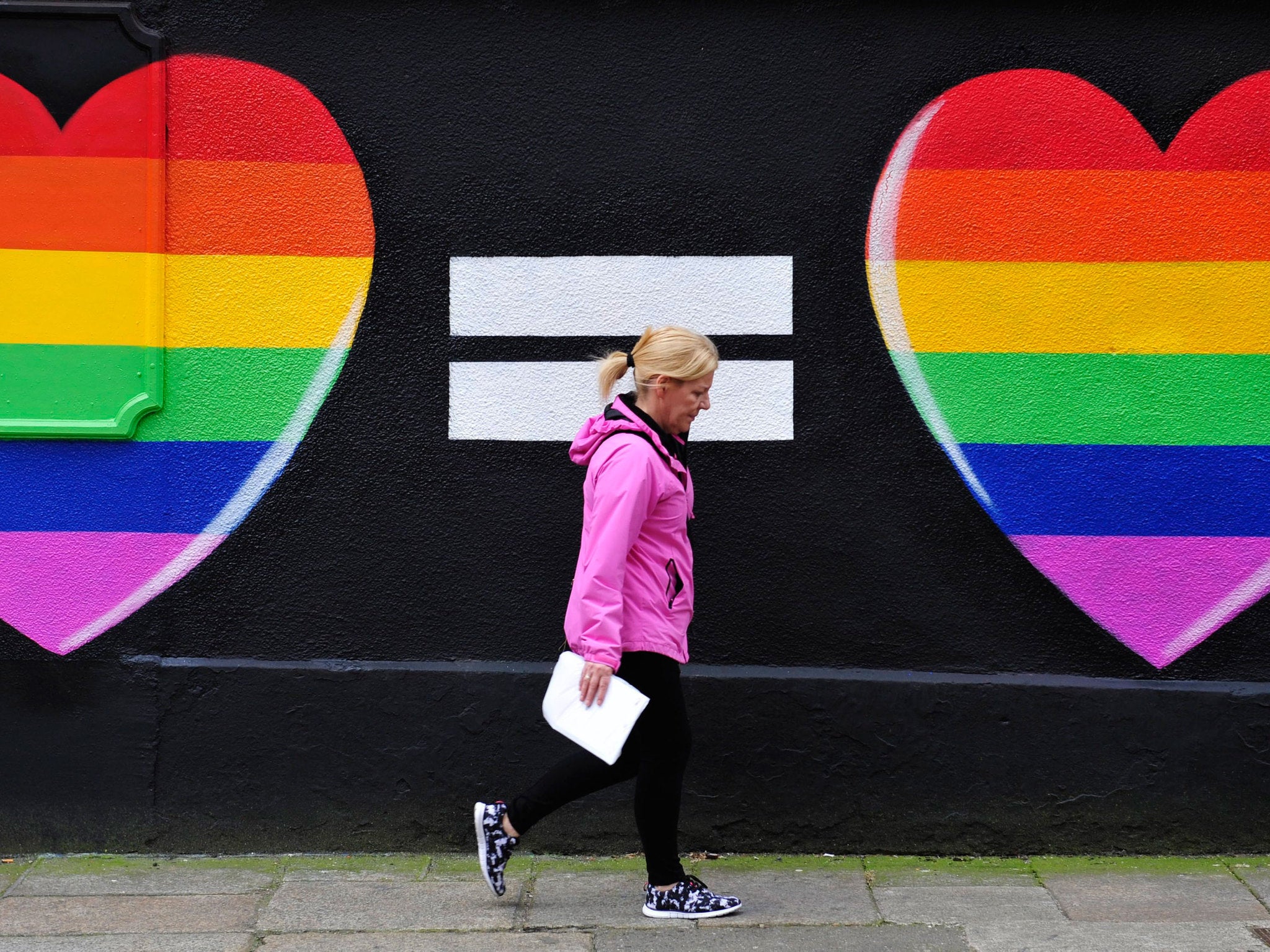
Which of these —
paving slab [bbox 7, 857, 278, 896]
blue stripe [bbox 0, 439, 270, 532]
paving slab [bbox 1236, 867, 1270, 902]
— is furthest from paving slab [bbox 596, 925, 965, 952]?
blue stripe [bbox 0, 439, 270, 532]

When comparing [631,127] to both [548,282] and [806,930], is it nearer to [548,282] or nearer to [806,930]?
[548,282]

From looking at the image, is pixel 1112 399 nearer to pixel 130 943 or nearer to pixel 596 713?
pixel 596 713

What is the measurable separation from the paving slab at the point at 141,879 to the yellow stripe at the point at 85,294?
1.78 metres

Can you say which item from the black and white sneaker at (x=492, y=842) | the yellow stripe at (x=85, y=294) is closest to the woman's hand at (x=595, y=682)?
the black and white sneaker at (x=492, y=842)

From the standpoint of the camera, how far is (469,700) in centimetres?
437

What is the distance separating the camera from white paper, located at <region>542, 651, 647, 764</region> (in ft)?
11.6

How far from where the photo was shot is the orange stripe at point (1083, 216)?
4.30 metres

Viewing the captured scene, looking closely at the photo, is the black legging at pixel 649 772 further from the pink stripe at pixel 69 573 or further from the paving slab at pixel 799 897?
the pink stripe at pixel 69 573

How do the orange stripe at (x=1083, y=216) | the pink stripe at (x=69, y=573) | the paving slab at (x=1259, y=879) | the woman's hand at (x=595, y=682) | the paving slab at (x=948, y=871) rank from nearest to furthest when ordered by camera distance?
1. the woman's hand at (x=595, y=682)
2. the paving slab at (x=1259, y=879)
3. the paving slab at (x=948, y=871)
4. the orange stripe at (x=1083, y=216)
5. the pink stripe at (x=69, y=573)

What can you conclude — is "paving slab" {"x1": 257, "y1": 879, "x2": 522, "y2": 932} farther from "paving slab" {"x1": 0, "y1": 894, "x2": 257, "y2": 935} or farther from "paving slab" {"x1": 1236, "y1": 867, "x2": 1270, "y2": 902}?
"paving slab" {"x1": 1236, "y1": 867, "x2": 1270, "y2": 902}

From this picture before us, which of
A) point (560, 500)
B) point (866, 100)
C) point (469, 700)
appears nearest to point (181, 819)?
point (469, 700)

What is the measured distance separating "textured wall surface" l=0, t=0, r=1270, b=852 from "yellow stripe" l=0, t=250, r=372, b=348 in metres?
0.04

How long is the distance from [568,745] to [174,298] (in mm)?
2070

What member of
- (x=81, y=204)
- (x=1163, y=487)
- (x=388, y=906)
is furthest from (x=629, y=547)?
(x=81, y=204)
